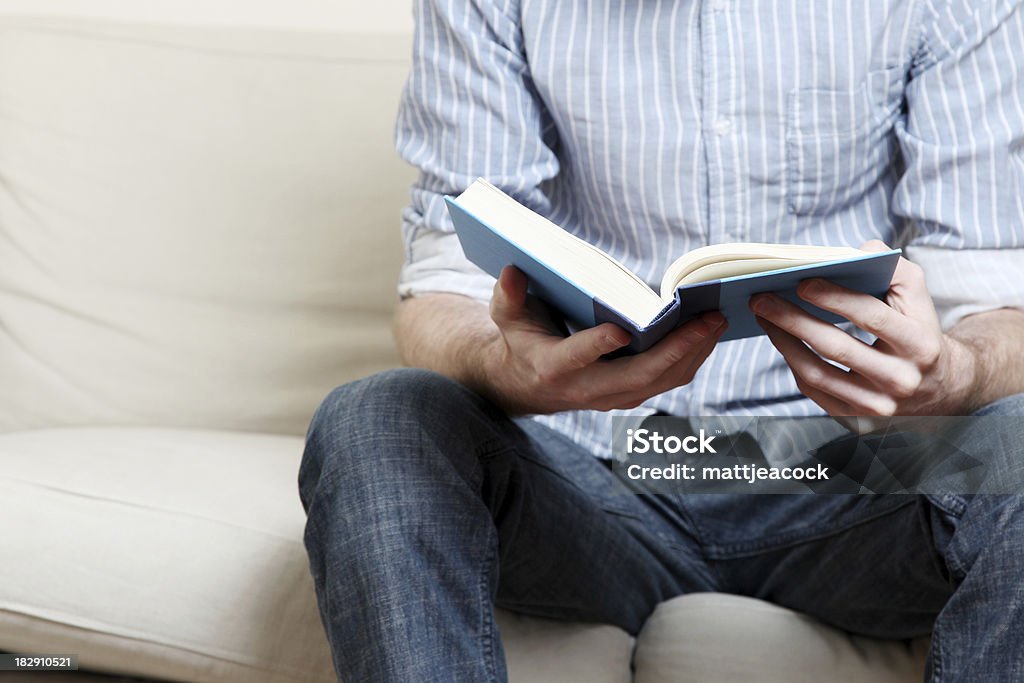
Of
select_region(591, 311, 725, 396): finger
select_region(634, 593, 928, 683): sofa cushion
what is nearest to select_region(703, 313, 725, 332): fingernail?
select_region(591, 311, 725, 396): finger

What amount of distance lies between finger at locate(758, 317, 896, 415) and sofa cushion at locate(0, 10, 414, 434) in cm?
78

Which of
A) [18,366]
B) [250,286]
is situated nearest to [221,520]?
[250,286]

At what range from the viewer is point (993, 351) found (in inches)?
35.6

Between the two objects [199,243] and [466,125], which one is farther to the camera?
[199,243]

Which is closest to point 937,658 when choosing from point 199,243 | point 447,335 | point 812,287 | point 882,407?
point 882,407

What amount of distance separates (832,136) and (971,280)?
0.20 metres

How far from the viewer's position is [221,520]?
41.8 inches

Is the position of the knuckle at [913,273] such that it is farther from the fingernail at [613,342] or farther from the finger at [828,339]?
the fingernail at [613,342]

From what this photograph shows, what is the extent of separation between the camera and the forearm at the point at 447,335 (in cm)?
93

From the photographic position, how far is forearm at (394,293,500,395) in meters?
0.93

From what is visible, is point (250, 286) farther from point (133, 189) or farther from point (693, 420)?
point (693, 420)

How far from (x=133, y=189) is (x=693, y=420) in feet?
2.88

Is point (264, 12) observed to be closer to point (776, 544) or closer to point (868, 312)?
point (776, 544)

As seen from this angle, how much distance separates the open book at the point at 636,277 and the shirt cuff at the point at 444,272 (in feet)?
1.09
